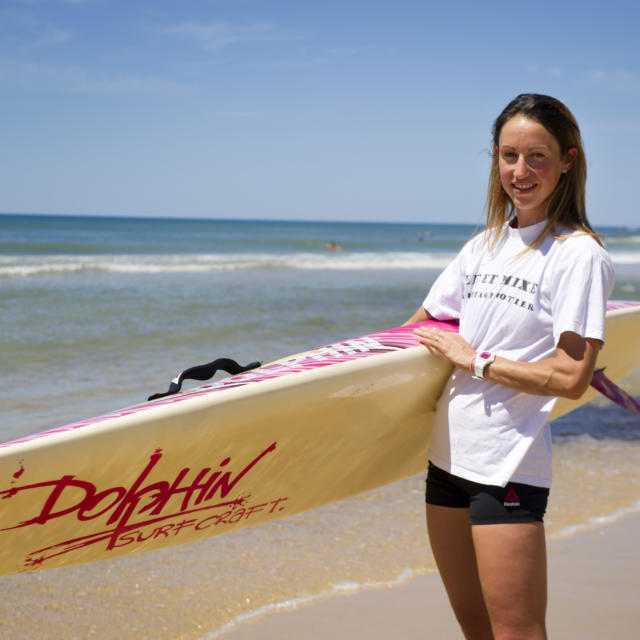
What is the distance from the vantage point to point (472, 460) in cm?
157

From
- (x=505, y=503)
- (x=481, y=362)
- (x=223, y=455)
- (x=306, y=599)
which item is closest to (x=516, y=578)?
(x=505, y=503)

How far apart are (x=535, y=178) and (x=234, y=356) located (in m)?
5.48

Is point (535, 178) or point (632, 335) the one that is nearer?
point (535, 178)

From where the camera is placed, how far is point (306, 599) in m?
2.65

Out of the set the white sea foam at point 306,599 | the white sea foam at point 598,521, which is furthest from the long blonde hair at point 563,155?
the white sea foam at point 598,521

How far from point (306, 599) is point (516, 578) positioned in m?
1.34

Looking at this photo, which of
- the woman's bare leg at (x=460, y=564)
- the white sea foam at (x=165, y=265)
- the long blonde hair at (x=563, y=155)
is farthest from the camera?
the white sea foam at (x=165, y=265)

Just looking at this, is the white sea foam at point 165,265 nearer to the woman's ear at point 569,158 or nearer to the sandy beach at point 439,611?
the sandy beach at point 439,611

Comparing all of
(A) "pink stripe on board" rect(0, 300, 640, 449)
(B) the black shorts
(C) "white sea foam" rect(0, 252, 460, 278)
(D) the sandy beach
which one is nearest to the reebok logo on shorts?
(B) the black shorts

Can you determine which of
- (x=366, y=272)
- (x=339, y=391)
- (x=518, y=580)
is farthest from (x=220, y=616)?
(x=366, y=272)

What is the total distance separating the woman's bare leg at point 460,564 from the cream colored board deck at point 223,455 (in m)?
0.34

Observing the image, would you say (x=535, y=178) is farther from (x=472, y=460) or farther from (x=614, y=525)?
(x=614, y=525)

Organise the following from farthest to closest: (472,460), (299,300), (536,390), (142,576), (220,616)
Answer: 1. (299,300)
2. (142,576)
3. (220,616)
4. (472,460)
5. (536,390)

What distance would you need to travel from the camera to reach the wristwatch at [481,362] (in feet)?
4.96
